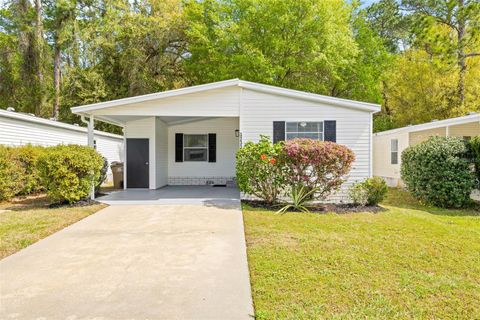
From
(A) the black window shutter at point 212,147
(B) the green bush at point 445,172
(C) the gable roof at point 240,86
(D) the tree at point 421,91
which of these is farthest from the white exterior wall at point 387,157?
(A) the black window shutter at point 212,147

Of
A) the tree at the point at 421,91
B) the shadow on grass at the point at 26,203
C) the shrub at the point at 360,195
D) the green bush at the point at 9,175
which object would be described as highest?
the tree at the point at 421,91

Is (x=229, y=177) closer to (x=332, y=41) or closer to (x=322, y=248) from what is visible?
(x=322, y=248)

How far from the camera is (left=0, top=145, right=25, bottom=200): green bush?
29.4 ft

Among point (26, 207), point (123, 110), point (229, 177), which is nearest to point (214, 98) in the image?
point (123, 110)

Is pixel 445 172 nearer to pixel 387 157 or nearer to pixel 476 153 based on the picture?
pixel 476 153

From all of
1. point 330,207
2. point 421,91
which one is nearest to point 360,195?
point 330,207

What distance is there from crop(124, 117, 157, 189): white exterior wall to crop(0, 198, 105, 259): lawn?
3.39 metres

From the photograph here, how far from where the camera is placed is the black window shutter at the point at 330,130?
9.42m

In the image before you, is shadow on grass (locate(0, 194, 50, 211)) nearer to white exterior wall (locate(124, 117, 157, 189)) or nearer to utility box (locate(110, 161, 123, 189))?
utility box (locate(110, 161, 123, 189))

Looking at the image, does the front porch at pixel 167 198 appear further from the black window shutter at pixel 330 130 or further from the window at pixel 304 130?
the black window shutter at pixel 330 130

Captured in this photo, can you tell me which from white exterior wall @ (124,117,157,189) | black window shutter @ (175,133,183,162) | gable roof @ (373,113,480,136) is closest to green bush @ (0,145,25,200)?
white exterior wall @ (124,117,157,189)

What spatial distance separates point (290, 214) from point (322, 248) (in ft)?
8.41

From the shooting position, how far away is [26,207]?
27.3 feet

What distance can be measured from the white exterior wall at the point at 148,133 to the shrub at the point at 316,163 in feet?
18.8
